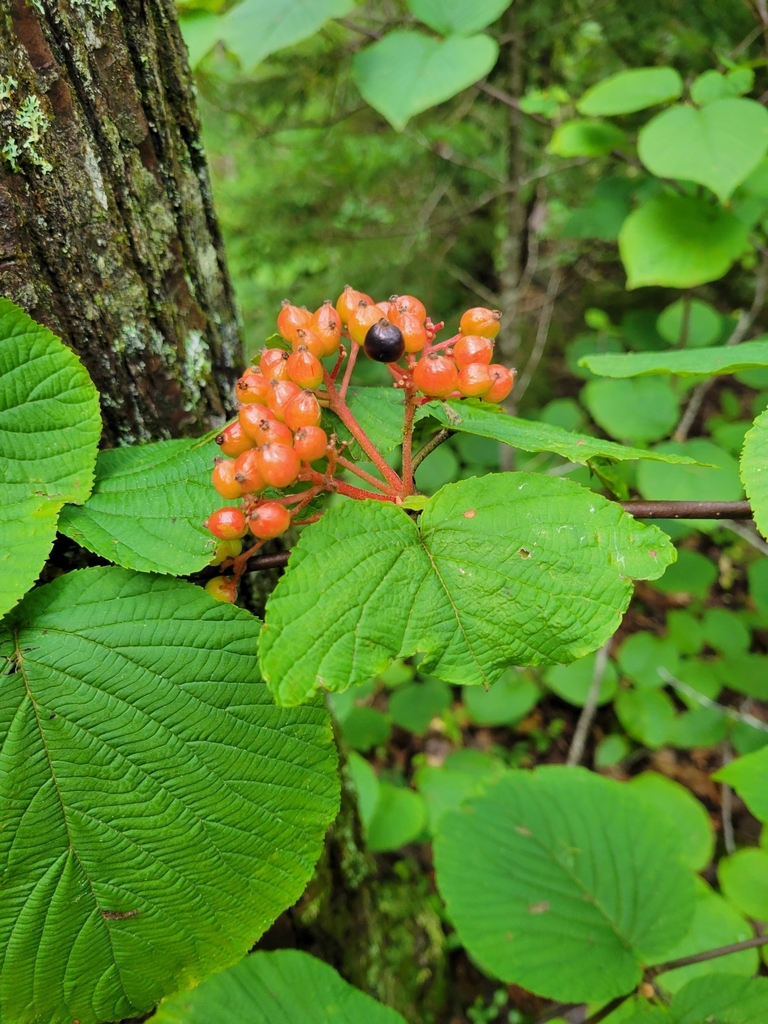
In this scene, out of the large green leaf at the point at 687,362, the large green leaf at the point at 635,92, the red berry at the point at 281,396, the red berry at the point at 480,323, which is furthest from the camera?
the large green leaf at the point at 635,92

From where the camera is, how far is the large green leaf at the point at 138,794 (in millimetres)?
855

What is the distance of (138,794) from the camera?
0.88m

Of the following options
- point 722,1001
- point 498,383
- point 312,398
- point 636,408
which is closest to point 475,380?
point 498,383

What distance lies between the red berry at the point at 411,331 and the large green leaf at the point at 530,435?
0.10 metres

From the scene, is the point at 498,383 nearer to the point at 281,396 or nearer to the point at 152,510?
the point at 281,396

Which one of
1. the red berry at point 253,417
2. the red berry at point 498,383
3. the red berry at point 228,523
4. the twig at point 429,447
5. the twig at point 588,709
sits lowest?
the twig at point 588,709

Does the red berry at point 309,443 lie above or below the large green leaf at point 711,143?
above

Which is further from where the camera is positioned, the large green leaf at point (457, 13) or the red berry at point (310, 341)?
the large green leaf at point (457, 13)

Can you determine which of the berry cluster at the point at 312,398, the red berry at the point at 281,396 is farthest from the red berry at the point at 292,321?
the red berry at the point at 281,396

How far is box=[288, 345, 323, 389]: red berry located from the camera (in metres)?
0.90

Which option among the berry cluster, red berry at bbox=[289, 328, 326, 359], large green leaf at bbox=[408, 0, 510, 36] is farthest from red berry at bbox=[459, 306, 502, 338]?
large green leaf at bbox=[408, 0, 510, 36]

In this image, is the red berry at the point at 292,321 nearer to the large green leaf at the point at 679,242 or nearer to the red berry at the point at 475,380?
the red berry at the point at 475,380

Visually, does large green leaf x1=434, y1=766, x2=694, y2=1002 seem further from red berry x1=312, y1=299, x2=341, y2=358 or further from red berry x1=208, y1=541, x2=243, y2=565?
red berry x1=312, y1=299, x2=341, y2=358

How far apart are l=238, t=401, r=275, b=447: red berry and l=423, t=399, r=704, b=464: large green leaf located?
0.94ft
